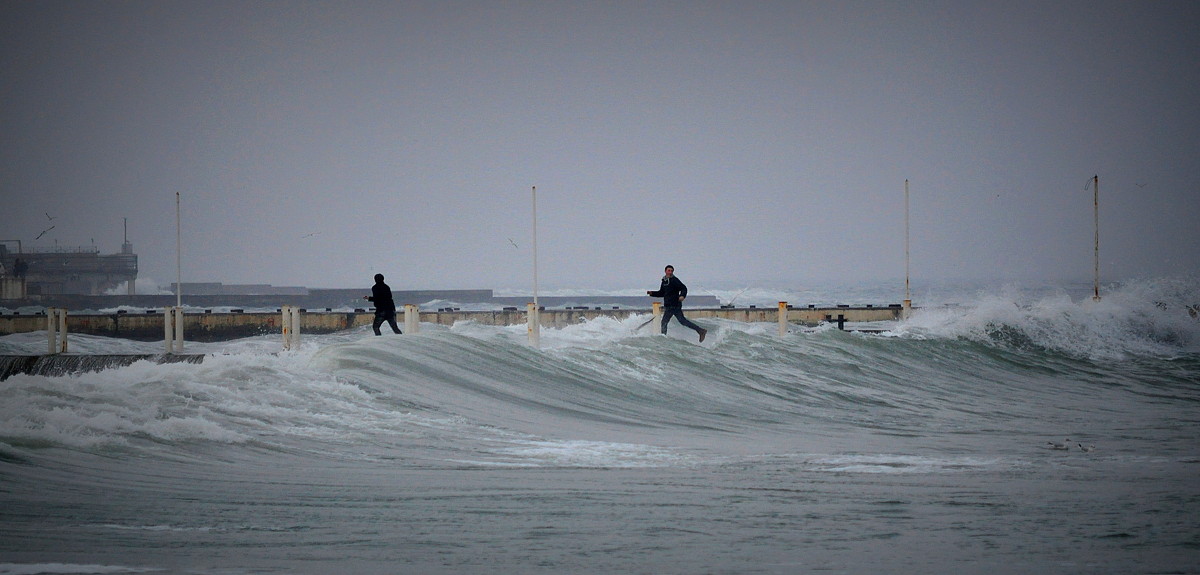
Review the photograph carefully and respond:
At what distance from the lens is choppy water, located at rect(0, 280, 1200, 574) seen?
18.3 feet

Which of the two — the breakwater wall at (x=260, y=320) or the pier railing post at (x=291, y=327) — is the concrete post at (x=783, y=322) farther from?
the pier railing post at (x=291, y=327)

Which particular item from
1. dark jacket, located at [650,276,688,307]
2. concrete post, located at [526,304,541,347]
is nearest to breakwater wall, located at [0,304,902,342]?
dark jacket, located at [650,276,688,307]

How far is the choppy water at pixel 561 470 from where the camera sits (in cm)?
558

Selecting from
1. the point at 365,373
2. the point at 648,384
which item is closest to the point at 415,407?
the point at 365,373

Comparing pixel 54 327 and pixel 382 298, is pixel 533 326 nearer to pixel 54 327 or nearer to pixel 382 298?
pixel 382 298

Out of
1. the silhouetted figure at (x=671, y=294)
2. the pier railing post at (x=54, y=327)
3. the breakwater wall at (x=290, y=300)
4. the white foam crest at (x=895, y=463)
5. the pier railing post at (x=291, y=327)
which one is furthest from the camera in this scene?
the breakwater wall at (x=290, y=300)

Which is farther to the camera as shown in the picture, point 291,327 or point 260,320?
point 260,320

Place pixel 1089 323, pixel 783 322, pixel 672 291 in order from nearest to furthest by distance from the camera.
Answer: pixel 672 291
pixel 783 322
pixel 1089 323

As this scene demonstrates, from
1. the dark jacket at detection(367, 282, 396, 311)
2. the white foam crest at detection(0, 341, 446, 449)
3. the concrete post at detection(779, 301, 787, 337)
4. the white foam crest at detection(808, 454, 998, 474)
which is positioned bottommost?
the white foam crest at detection(808, 454, 998, 474)

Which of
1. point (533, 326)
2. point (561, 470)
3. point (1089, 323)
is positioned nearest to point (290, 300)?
point (533, 326)

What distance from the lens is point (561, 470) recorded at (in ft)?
27.0

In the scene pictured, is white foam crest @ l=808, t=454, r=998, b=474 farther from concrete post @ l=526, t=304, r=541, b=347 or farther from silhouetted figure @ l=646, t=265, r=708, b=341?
silhouetted figure @ l=646, t=265, r=708, b=341

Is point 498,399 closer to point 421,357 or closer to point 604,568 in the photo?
point 421,357

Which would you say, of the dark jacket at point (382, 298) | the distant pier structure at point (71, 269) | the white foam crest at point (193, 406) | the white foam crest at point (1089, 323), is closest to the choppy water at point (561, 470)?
the white foam crest at point (193, 406)
